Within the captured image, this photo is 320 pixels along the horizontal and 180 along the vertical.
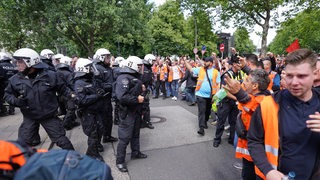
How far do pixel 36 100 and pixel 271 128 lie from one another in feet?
11.4

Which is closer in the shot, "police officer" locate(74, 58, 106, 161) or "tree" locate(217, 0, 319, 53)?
"police officer" locate(74, 58, 106, 161)

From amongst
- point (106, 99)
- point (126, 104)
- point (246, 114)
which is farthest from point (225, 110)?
point (106, 99)

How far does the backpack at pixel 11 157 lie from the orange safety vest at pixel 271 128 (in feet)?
5.44

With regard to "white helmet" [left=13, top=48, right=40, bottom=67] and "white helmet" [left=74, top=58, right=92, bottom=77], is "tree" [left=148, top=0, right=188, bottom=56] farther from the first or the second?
"white helmet" [left=13, top=48, right=40, bottom=67]

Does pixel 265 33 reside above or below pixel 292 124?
above

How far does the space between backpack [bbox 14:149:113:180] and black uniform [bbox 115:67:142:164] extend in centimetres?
277

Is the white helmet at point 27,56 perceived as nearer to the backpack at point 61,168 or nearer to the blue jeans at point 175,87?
the backpack at point 61,168

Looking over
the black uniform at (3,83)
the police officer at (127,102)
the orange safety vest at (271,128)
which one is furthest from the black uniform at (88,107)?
the black uniform at (3,83)

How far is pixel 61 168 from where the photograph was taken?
116cm

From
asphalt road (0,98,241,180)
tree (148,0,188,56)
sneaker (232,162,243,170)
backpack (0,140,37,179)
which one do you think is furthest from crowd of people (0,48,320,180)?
tree (148,0,188,56)

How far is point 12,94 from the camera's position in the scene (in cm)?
385

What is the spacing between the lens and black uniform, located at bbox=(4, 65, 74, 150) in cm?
374

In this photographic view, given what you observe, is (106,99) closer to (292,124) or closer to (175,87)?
(292,124)

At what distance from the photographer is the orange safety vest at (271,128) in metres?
1.81
